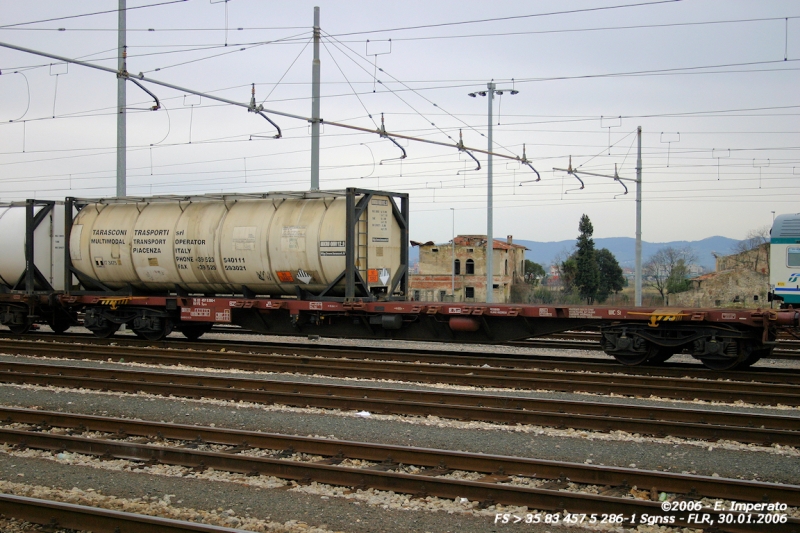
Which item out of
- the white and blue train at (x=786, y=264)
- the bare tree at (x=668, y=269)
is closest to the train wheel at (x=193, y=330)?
the white and blue train at (x=786, y=264)

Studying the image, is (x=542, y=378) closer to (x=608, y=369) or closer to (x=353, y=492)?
(x=608, y=369)

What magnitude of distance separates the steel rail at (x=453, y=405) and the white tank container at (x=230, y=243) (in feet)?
15.2

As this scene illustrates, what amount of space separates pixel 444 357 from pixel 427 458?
313 inches

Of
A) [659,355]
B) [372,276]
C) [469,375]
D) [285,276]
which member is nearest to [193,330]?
[285,276]

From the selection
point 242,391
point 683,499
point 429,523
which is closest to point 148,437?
point 242,391

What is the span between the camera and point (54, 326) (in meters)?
20.4

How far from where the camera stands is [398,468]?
753 centimetres

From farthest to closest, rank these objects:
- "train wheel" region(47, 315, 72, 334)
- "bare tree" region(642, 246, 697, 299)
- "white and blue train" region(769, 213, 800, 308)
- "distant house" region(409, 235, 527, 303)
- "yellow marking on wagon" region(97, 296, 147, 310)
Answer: "bare tree" region(642, 246, 697, 299)
"distant house" region(409, 235, 527, 303)
"train wheel" region(47, 315, 72, 334)
"white and blue train" region(769, 213, 800, 308)
"yellow marking on wagon" region(97, 296, 147, 310)

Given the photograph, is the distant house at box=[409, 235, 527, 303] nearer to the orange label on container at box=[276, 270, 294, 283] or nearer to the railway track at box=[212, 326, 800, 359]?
the railway track at box=[212, 326, 800, 359]

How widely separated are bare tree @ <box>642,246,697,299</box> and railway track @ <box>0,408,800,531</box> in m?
52.3

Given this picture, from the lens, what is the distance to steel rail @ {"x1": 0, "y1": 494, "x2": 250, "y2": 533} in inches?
221

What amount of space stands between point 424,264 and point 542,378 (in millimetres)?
55451

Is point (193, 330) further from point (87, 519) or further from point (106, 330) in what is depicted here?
point (87, 519)

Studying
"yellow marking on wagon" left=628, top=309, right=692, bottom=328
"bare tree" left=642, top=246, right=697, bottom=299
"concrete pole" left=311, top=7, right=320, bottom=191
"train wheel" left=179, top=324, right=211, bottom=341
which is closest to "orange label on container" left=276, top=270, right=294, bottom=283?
"train wheel" left=179, top=324, right=211, bottom=341
